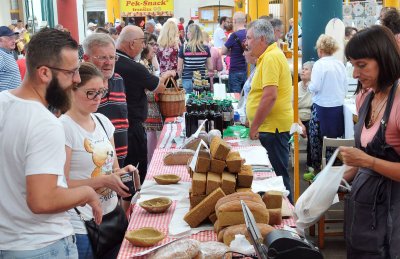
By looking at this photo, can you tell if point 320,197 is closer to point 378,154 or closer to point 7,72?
point 378,154

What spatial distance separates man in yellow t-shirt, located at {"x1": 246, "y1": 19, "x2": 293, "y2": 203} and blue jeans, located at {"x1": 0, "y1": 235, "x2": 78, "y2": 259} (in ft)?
8.56

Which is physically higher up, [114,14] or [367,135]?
[114,14]

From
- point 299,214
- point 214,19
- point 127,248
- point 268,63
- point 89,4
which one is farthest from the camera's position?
point 89,4

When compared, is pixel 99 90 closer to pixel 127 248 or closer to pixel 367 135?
pixel 127 248

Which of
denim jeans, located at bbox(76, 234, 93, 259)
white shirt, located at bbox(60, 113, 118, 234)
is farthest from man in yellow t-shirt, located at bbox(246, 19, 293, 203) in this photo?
denim jeans, located at bbox(76, 234, 93, 259)

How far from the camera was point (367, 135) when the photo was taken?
2.52 metres

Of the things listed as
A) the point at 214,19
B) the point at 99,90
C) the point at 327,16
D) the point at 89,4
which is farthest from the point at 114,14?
the point at 99,90

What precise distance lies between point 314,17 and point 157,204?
22.7ft

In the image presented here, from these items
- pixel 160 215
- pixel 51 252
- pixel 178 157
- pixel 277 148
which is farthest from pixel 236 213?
pixel 277 148

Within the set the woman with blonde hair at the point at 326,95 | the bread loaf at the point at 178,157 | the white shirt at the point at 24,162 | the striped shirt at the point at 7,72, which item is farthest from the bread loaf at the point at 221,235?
the striped shirt at the point at 7,72

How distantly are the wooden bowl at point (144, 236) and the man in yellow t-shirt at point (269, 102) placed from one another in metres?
2.11

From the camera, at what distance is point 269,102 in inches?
173

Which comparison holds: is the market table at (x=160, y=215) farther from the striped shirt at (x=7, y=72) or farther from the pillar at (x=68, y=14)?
the pillar at (x=68, y=14)

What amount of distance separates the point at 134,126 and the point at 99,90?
2.02 meters
